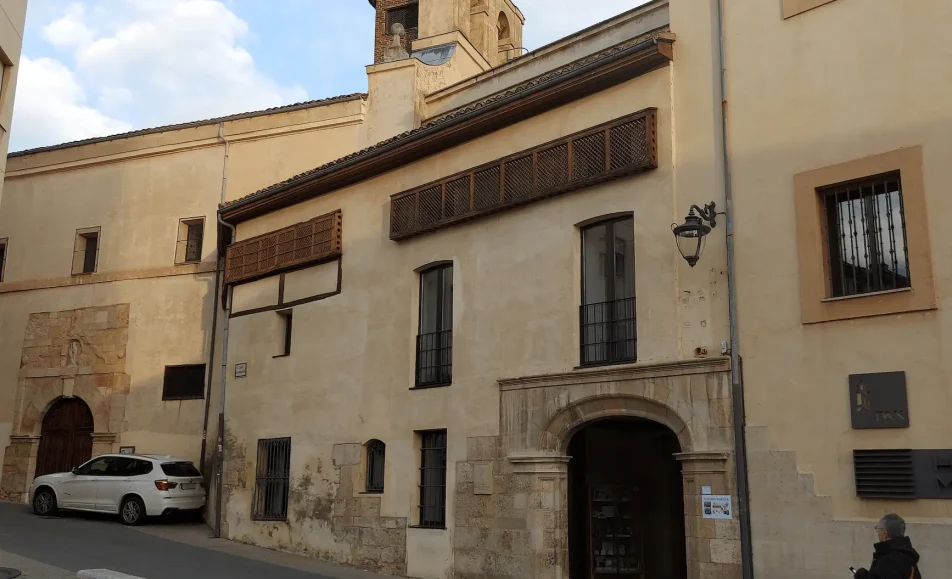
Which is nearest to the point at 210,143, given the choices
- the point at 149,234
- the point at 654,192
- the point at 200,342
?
the point at 149,234

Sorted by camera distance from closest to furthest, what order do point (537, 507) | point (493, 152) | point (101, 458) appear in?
1. point (537, 507)
2. point (493, 152)
3. point (101, 458)

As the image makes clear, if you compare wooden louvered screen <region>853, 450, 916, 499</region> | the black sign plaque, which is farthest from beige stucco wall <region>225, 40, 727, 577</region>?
the black sign plaque

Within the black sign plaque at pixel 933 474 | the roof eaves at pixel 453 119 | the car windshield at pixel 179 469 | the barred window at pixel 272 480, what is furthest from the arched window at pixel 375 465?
the black sign plaque at pixel 933 474

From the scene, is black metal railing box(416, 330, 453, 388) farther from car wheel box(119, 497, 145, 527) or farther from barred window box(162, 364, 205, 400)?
barred window box(162, 364, 205, 400)

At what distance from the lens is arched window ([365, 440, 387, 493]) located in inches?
571

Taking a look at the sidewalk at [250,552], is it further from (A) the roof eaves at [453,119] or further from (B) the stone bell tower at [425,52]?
(B) the stone bell tower at [425,52]

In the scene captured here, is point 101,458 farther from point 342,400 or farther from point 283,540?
point 342,400

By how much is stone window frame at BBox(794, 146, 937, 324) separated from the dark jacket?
355cm

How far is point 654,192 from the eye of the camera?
11.4 meters

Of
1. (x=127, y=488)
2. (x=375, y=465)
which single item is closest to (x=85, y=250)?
(x=127, y=488)

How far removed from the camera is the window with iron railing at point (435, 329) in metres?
13.9

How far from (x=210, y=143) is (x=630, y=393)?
13934mm

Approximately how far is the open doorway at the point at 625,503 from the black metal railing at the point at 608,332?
3.20ft

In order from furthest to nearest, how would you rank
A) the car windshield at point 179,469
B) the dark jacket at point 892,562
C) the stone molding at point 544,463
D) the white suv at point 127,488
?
the car windshield at point 179,469
the white suv at point 127,488
the stone molding at point 544,463
the dark jacket at point 892,562
